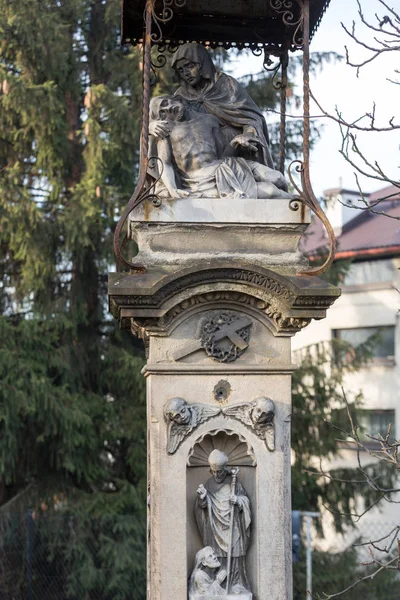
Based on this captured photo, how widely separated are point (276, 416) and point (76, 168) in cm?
1113

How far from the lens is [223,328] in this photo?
24.2 feet

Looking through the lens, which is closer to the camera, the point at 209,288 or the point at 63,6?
the point at 209,288

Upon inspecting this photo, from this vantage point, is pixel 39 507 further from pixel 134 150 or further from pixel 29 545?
pixel 134 150

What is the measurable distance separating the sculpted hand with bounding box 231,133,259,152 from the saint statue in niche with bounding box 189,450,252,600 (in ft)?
7.13

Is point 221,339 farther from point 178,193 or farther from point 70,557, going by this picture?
point 70,557

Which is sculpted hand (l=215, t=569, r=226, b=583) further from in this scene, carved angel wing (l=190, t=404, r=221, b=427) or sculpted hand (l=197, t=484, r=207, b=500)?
carved angel wing (l=190, t=404, r=221, b=427)

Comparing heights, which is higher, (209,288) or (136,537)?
(209,288)

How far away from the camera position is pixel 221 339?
24.2 ft

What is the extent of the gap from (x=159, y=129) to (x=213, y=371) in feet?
5.74

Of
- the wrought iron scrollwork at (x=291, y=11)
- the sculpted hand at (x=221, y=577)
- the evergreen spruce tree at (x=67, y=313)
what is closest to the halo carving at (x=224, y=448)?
the sculpted hand at (x=221, y=577)

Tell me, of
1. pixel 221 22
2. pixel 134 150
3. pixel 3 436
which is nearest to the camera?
pixel 221 22

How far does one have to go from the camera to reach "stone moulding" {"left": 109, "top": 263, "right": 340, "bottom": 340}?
23.5 ft

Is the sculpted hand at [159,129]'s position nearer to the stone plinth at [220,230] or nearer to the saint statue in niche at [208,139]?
the saint statue in niche at [208,139]

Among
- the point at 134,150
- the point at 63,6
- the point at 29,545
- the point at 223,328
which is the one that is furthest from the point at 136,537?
the point at 223,328
